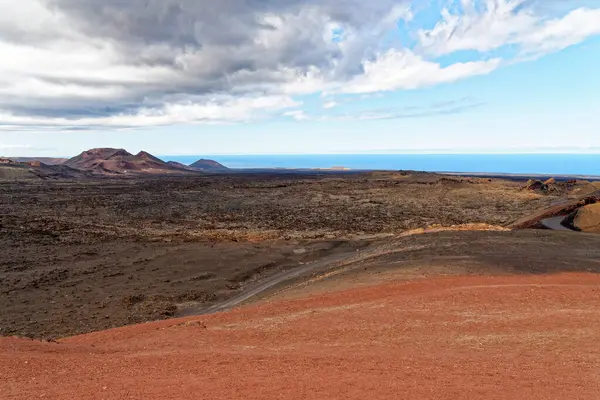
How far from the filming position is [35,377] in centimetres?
741

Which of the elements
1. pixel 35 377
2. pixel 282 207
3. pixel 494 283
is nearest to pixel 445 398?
pixel 35 377

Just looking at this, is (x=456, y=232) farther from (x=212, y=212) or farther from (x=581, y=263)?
(x=212, y=212)

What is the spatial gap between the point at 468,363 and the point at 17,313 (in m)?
16.9

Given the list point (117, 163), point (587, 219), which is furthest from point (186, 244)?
point (117, 163)

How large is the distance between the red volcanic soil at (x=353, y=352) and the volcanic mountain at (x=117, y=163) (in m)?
131

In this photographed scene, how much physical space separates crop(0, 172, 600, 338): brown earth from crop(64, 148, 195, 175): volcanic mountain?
8099cm

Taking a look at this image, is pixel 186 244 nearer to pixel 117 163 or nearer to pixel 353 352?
pixel 353 352

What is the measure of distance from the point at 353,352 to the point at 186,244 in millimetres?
23323

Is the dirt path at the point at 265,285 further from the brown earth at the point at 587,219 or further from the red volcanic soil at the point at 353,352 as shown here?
the brown earth at the point at 587,219

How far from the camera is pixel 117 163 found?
484 ft

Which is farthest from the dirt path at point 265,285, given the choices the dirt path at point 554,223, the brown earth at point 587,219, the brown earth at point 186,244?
the brown earth at point 587,219

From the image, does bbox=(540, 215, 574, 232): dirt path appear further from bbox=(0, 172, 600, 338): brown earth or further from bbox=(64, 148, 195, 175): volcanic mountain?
bbox=(64, 148, 195, 175): volcanic mountain

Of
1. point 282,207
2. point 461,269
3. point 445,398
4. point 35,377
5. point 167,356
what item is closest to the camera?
point 445,398

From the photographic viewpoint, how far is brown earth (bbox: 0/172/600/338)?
1800 cm
